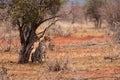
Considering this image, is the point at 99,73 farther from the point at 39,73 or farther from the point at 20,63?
the point at 20,63

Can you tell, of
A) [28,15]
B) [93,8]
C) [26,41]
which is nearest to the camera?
[28,15]

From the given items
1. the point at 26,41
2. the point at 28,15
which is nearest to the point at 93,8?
the point at 26,41

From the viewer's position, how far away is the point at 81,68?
2027 centimetres

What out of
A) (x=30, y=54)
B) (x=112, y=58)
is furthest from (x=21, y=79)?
(x=112, y=58)

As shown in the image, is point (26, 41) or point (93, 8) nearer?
point (26, 41)

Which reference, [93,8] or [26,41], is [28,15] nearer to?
[26,41]

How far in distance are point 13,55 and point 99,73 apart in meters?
9.45

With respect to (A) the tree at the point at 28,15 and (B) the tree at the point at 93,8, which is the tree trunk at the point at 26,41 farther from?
(B) the tree at the point at 93,8

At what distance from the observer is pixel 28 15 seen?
70.0ft

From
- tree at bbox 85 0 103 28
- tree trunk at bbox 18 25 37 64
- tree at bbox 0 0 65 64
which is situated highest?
tree at bbox 85 0 103 28

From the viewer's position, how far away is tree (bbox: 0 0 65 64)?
69.4 ft

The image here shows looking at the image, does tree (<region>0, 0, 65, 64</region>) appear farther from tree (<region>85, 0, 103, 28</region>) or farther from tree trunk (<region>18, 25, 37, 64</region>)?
tree (<region>85, 0, 103, 28</region>)

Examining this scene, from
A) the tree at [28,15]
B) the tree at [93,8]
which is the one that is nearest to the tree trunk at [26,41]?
the tree at [28,15]

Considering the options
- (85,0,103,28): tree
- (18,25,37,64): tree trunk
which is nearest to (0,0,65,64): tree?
(18,25,37,64): tree trunk
